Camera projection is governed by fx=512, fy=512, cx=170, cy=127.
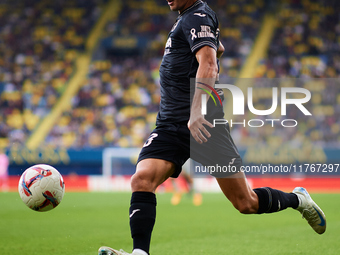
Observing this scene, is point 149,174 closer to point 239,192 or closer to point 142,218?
point 142,218

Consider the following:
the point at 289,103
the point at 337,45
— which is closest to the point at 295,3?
the point at 337,45

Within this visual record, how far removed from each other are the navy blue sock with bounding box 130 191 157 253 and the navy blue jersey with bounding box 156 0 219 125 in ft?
2.21

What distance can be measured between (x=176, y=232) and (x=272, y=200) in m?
2.54

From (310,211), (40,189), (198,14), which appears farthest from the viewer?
(310,211)

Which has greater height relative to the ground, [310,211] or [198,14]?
[198,14]

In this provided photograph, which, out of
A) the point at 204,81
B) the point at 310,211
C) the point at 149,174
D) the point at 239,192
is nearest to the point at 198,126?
the point at 204,81

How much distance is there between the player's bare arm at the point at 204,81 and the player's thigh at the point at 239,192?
1.73 feet

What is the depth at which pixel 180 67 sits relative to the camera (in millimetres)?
4074

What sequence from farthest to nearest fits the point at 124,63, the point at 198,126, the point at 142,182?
the point at 124,63 → the point at 142,182 → the point at 198,126

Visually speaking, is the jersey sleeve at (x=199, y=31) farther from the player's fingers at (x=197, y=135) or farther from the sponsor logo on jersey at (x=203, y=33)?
the player's fingers at (x=197, y=135)

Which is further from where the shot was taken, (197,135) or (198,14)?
(198,14)

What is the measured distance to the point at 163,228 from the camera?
7.20 meters

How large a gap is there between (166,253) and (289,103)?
44.3 ft

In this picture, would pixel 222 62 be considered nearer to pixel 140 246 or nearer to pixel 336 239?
pixel 336 239
